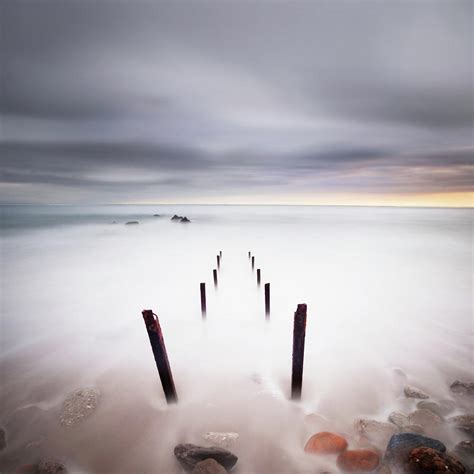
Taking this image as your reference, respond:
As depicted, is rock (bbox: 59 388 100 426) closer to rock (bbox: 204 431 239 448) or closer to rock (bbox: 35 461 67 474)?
rock (bbox: 35 461 67 474)

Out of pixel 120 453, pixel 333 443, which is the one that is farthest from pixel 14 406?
pixel 333 443

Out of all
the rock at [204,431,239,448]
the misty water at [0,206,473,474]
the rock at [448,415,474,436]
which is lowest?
the misty water at [0,206,473,474]

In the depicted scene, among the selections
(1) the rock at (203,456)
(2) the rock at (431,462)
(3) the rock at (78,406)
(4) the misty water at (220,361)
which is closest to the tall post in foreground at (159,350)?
(4) the misty water at (220,361)

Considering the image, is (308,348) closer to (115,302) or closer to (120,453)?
(120,453)

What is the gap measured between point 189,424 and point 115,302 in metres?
9.27

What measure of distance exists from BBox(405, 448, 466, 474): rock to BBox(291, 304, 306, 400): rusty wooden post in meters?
2.19

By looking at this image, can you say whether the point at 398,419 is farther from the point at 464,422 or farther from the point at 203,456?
the point at 203,456

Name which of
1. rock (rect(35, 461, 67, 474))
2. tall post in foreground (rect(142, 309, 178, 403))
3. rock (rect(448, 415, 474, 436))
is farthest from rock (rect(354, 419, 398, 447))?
rock (rect(35, 461, 67, 474))

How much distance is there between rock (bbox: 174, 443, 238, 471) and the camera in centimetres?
465

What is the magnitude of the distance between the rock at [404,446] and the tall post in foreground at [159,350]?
13.0ft

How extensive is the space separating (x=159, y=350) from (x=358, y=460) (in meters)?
3.70

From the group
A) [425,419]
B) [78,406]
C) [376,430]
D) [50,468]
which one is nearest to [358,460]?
[376,430]

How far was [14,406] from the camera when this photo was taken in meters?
6.38

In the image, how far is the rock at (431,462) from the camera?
3.93 m
